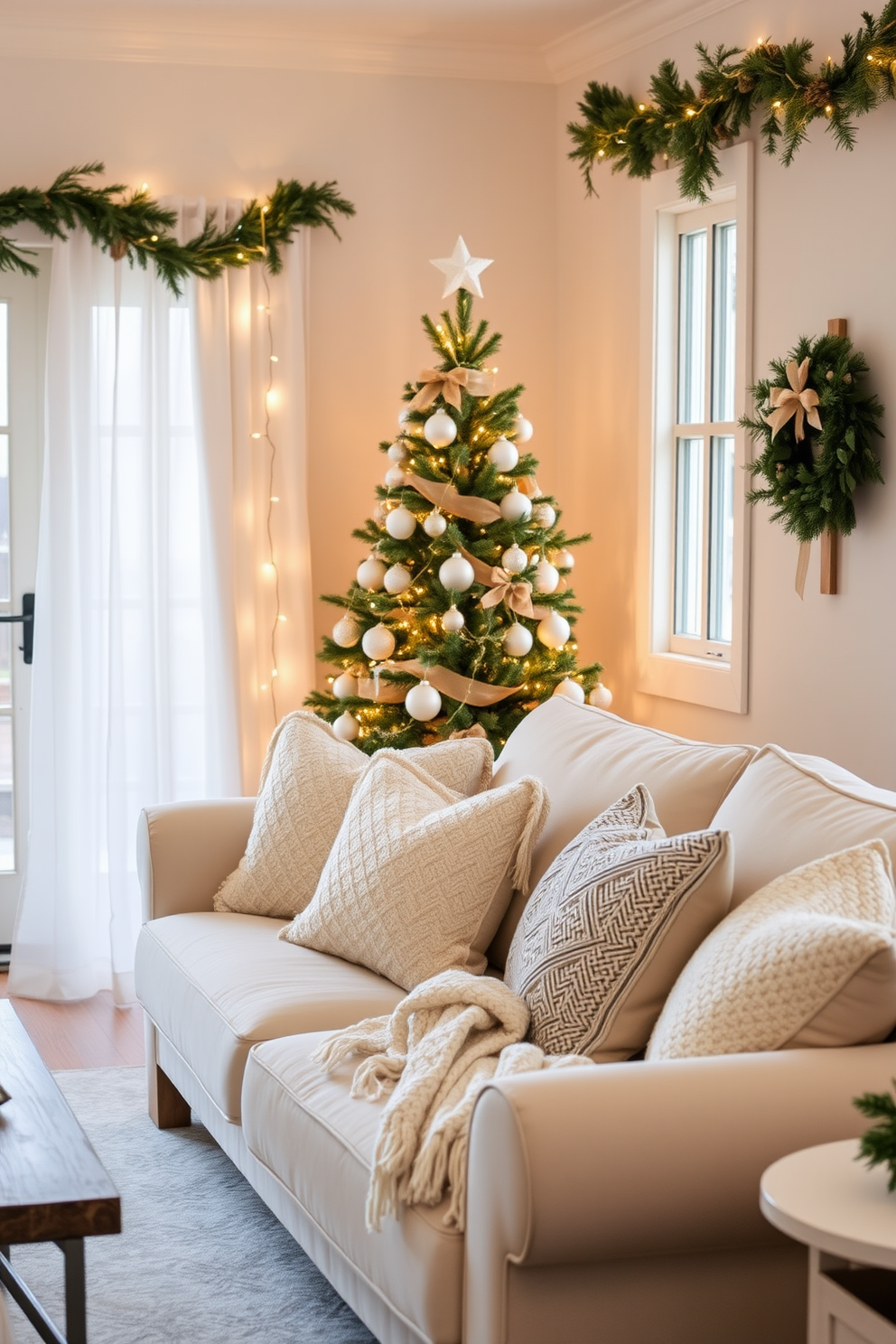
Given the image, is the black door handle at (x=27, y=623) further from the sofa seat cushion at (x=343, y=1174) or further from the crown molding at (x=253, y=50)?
the sofa seat cushion at (x=343, y=1174)

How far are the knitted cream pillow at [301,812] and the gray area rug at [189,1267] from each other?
57cm

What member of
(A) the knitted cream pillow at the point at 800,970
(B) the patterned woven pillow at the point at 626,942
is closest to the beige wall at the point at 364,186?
(B) the patterned woven pillow at the point at 626,942

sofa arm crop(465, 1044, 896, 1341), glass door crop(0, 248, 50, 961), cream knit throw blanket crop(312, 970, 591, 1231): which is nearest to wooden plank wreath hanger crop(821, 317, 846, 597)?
cream knit throw blanket crop(312, 970, 591, 1231)

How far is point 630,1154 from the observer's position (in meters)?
1.75

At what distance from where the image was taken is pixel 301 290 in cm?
466

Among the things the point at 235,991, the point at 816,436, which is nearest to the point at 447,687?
the point at 816,436

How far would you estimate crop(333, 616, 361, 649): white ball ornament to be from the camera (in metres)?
4.20

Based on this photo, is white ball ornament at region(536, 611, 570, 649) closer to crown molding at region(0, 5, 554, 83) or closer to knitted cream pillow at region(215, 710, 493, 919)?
knitted cream pillow at region(215, 710, 493, 919)

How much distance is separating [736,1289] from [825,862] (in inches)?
22.4

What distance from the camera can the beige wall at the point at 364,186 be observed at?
4.56 m

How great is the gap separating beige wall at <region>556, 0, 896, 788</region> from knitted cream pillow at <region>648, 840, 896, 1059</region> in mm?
1366

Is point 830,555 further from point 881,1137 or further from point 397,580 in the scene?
point 881,1137

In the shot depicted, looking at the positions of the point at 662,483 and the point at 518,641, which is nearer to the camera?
the point at 518,641

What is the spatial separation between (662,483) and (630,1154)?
2901mm
